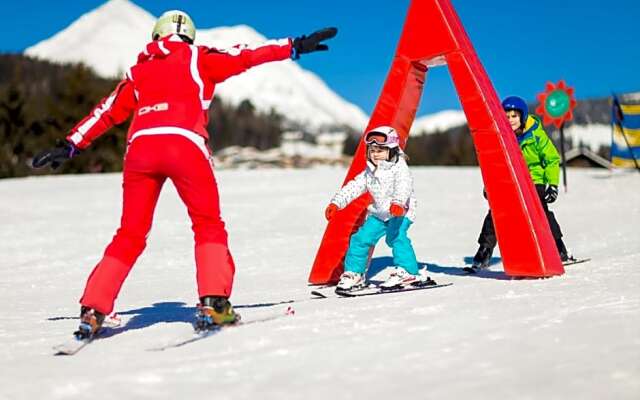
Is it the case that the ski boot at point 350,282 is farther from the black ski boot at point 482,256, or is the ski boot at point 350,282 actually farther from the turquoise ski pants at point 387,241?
the black ski boot at point 482,256

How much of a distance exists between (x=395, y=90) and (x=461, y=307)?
10.0 feet

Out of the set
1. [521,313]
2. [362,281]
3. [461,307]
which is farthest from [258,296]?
[521,313]

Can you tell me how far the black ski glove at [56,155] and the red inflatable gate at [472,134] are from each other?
2.68 meters

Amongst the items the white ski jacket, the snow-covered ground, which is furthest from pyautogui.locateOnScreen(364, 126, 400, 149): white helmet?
the snow-covered ground

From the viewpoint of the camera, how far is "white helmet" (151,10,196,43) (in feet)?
14.5

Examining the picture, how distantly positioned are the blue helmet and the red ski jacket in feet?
11.0

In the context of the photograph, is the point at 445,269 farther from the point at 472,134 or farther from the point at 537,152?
the point at 472,134

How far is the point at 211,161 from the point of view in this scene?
14.2ft

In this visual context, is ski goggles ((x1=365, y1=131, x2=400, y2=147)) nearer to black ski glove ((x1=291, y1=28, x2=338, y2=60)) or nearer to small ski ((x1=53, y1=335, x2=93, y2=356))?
black ski glove ((x1=291, y1=28, x2=338, y2=60))

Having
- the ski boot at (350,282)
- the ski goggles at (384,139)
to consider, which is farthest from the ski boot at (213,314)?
the ski goggles at (384,139)

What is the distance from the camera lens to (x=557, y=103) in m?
16.4

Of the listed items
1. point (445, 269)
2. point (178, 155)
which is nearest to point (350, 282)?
point (445, 269)

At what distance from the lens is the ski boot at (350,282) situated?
582cm

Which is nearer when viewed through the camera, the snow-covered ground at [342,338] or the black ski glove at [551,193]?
the snow-covered ground at [342,338]
